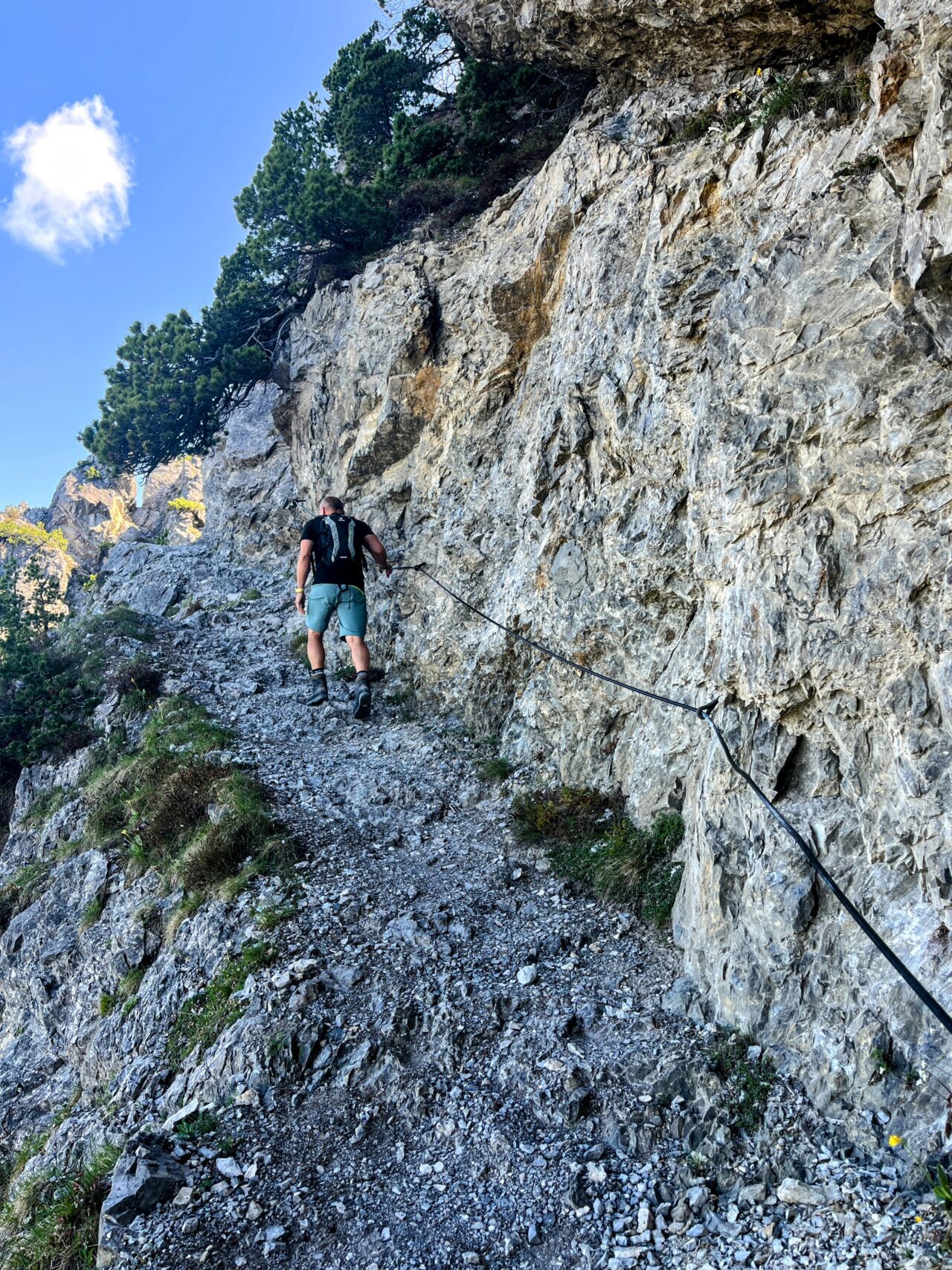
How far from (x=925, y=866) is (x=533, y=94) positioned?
17042 millimetres

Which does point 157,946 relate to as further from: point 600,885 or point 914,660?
point 914,660

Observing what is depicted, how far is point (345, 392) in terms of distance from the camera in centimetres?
1792

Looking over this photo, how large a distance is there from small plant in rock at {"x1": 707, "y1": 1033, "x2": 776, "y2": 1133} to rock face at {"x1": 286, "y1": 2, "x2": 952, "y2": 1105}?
7.0 inches

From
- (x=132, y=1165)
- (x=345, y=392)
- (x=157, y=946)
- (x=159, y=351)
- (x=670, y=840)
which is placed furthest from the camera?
(x=159, y=351)

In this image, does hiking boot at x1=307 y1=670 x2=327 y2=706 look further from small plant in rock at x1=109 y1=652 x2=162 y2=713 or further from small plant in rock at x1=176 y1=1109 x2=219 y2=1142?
small plant in rock at x1=176 y1=1109 x2=219 y2=1142

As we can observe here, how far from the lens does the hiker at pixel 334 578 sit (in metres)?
13.6

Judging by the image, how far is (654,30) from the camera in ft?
30.3

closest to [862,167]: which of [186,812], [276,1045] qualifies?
[276,1045]

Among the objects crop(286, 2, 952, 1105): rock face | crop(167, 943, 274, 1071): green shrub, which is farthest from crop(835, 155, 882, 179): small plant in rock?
crop(167, 943, 274, 1071): green shrub

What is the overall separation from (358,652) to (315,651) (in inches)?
38.6

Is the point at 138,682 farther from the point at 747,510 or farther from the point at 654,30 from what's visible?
the point at 654,30

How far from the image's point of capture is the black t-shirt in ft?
45.0

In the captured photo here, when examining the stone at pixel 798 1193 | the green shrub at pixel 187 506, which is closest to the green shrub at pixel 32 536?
the green shrub at pixel 187 506

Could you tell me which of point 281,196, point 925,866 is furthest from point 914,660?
point 281,196
